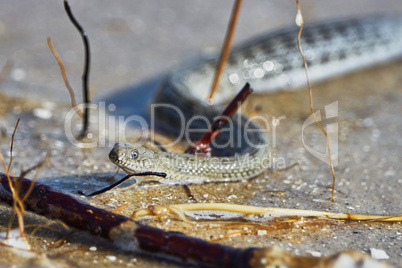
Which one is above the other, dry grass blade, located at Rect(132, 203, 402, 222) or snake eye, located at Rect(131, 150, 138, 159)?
snake eye, located at Rect(131, 150, 138, 159)

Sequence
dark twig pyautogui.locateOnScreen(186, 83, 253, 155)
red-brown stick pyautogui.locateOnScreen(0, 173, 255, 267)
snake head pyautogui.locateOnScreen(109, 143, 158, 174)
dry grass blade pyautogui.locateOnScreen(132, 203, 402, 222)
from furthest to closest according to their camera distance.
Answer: dark twig pyautogui.locateOnScreen(186, 83, 253, 155) → snake head pyautogui.locateOnScreen(109, 143, 158, 174) → dry grass blade pyautogui.locateOnScreen(132, 203, 402, 222) → red-brown stick pyautogui.locateOnScreen(0, 173, 255, 267)

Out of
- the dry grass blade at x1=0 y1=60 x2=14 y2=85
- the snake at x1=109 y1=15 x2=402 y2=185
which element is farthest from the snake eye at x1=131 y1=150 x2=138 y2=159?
Result: the dry grass blade at x1=0 y1=60 x2=14 y2=85

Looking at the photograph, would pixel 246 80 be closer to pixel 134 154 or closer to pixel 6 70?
pixel 6 70

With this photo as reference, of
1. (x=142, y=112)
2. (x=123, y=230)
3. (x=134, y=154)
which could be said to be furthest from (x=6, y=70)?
(x=123, y=230)

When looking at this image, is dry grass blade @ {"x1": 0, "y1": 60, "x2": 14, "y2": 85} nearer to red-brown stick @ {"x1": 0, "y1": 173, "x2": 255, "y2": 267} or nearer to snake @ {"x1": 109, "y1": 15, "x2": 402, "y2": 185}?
snake @ {"x1": 109, "y1": 15, "x2": 402, "y2": 185}

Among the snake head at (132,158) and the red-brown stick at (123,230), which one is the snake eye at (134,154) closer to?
the snake head at (132,158)

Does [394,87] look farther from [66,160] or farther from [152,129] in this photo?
[66,160]

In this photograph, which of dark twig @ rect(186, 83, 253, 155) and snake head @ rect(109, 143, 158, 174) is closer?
snake head @ rect(109, 143, 158, 174)

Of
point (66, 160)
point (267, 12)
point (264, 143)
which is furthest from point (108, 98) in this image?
point (267, 12)
